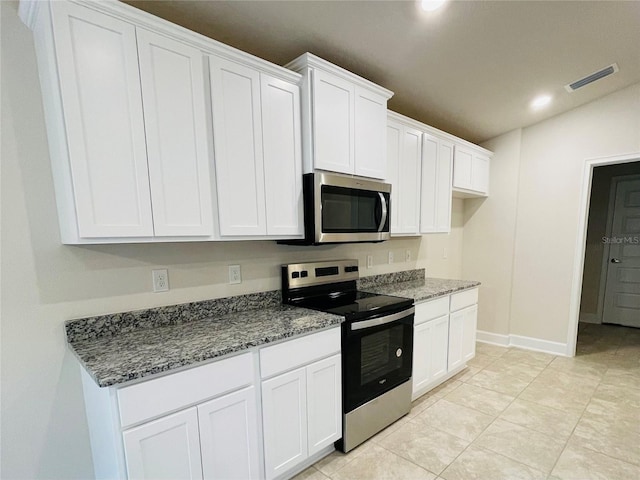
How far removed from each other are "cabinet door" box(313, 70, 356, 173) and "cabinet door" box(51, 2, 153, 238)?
99 cm

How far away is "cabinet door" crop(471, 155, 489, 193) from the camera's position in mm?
3523

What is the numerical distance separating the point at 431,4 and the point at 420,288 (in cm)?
216

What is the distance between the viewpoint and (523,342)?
12.4ft

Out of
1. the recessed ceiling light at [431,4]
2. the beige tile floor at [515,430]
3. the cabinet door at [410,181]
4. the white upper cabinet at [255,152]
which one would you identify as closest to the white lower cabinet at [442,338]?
the beige tile floor at [515,430]

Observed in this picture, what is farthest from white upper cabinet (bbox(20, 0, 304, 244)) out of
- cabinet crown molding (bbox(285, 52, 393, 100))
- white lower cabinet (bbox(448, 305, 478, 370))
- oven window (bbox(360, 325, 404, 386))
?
white lower cabinet (bbox(448, 305, 478, 370))

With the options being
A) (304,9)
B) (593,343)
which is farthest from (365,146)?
(593,343)

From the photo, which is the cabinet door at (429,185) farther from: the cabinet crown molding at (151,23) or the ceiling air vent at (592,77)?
the cabinet crown molding at (151,23)

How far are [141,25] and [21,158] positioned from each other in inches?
31.9

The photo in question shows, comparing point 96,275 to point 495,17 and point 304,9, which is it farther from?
point 495,17

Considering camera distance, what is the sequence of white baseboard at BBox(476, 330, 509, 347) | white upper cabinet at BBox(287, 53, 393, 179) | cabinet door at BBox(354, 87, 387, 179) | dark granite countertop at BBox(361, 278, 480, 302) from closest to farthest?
white upper cabinet at BBox(287, 53, 393, 179) → cabinet door at BBox(354, 87, 387, 179) → dark granite countertop at BBox(361, 278, 480, 302) → white baseboard at BBox(476, 330, 509, 347)

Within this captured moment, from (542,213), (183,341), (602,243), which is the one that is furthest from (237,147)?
(602,243)

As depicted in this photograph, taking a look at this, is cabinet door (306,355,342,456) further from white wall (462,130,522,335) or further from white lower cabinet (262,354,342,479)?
white wall (462,130,522,335)

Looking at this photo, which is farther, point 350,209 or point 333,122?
point 350,209

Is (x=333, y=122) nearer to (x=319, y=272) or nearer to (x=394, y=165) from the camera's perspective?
(x=394, y=165)
